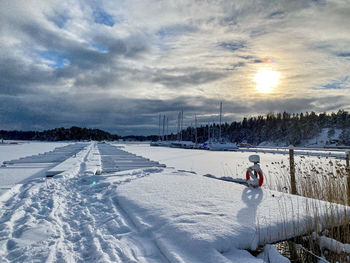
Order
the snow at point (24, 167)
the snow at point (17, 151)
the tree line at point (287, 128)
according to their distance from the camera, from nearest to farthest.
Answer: the snow at point (24, 167), the snow at point (17, 151), the tree line at point (287, 128)

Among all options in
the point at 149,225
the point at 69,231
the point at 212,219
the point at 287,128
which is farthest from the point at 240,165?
the point at 287,128

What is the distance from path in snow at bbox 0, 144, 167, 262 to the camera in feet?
8.25

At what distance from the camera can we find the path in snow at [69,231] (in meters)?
2.52

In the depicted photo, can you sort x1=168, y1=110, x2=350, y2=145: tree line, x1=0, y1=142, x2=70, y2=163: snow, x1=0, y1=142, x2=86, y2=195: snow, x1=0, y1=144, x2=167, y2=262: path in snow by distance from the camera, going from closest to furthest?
x1=0, y1=144, x2=167, y2=262: path in snow, x1=0, y1=142, x2=86, y2=195: snow, x1=0, y1=142, x2=70, y2=163: snow, x1=168, y1=110, x2=350, y2=145: tree line

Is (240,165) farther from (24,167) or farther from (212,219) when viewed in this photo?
(24,167)

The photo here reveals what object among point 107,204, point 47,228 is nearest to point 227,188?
point 107,204

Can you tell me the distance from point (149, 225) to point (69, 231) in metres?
1.07

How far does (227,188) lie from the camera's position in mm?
5461

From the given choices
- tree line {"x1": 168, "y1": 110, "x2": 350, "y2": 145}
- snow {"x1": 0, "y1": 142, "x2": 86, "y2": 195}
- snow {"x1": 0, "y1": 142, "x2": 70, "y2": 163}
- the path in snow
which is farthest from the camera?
tree line {"x1": 168, "y1": 110, "x2": 350, "y2": 145}

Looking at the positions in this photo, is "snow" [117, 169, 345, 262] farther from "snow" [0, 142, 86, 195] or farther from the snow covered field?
"snow" [0, 142, 86, 195]

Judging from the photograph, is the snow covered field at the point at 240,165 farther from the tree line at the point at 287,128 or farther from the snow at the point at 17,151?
the tree line at the point at 287,128

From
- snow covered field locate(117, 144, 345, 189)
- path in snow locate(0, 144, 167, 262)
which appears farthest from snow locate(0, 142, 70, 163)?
path in snow locate(0, 144, 167, 262)

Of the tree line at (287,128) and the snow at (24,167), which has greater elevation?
the tree line at (287,128)

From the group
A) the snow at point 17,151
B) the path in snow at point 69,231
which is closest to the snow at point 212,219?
the path in snow at point 69,231
